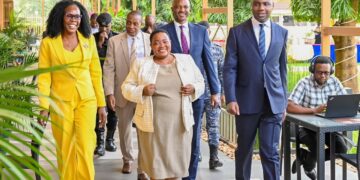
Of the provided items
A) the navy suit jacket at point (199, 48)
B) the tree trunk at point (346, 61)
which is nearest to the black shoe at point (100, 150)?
the navy suit jacket at point (199, 48)

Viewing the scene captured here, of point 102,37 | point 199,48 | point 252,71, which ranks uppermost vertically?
point 102,37

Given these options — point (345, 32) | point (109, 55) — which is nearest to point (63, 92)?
point (109, 55)

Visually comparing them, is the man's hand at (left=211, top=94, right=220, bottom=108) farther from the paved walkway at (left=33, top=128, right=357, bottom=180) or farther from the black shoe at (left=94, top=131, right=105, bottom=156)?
the black shoe at (left=94, top=131, right=105, bottom=156)

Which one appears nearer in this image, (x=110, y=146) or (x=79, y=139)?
(x=79, y=139)

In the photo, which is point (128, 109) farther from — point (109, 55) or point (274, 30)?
point (274, 30)

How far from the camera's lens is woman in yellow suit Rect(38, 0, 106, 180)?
Answer: 429cm

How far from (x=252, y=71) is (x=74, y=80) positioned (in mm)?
1324

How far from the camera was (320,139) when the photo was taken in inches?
168

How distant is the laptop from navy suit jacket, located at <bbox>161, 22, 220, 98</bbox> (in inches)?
39.1

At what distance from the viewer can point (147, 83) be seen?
14.5ft

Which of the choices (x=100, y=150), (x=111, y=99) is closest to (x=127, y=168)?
(x=111, y=99)

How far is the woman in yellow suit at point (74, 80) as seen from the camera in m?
4.29

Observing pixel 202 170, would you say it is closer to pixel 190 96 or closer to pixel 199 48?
pixel 199 48

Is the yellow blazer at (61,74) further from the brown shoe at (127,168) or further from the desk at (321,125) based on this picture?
the brown shoe at (127,168)
